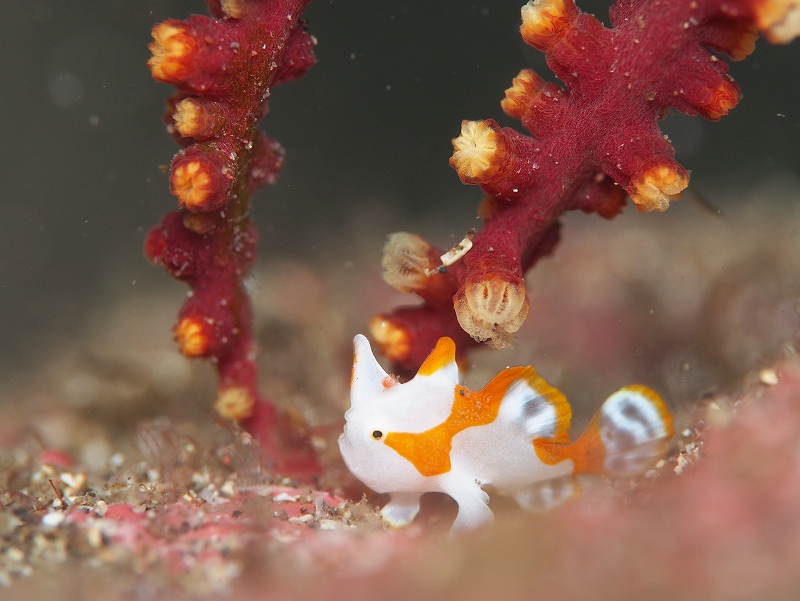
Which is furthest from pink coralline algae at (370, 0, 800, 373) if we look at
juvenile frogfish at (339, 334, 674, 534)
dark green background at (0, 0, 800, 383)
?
dark green background at (0, 0, 800, 383)

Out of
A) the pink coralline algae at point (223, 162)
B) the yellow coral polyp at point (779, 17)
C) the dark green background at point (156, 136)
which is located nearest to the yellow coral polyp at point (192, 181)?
the pink coralline algae at point (223, 162)

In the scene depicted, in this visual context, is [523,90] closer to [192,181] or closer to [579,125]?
[579,125]

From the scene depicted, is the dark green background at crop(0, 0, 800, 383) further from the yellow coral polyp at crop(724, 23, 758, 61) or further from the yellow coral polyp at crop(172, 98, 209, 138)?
the yellow coral polyp at crop(724, 23, 758, 61)

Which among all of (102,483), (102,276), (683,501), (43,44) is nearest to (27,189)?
(102,276)

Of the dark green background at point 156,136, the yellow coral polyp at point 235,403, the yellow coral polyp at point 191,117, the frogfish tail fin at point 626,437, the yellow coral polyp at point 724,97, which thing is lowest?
the frogfish tail fin at point 626,437

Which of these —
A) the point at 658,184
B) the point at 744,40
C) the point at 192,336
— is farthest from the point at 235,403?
the point at 744,40

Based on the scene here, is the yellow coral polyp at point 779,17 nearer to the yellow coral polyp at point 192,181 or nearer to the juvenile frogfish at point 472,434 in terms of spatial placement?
the juvenile frogfish at point 472,434
